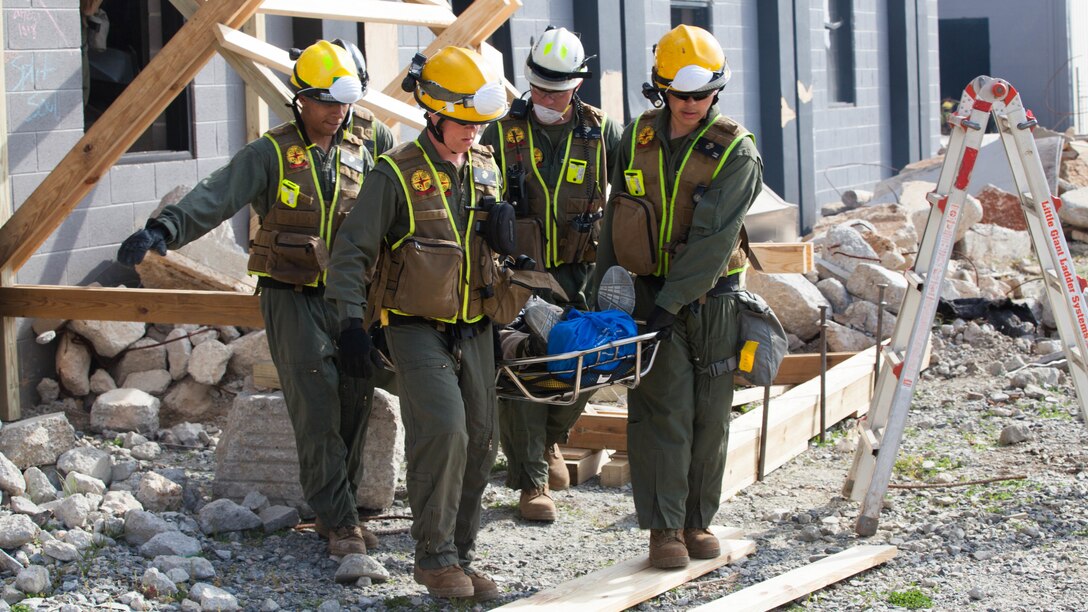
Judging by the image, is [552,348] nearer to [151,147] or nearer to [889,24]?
[151,147]

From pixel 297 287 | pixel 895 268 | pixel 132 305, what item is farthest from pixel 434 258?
pixel 895 268

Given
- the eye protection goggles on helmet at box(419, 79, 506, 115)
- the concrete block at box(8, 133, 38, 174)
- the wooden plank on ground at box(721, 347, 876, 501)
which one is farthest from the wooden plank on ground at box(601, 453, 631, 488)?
the concrete block at box(8, 133, 38, 174)

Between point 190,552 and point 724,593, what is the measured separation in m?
2.11

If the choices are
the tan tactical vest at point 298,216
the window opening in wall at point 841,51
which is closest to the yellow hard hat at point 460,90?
the tan tactical vest at point 298,216

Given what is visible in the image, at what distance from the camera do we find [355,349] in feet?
14.7

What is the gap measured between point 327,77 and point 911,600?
10.00 ft

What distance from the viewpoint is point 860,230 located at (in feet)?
37.1

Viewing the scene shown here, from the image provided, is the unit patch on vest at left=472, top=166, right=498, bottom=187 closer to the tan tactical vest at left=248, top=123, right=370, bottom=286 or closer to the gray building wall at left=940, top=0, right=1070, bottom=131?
the tan tactical vest at left=248, top=123, right=370, bottom=286

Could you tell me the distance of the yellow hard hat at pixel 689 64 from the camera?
4.87 metres

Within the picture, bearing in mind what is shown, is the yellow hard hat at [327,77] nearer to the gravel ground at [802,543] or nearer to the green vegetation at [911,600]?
the gravel ground at [802,543]

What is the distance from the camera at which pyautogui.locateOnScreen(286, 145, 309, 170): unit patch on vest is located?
527 cm

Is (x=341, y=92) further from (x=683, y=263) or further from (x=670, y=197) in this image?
(x=683, y=263)

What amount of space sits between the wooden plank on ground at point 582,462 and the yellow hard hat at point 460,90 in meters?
2.45

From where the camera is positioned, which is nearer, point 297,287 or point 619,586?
point 619,586
